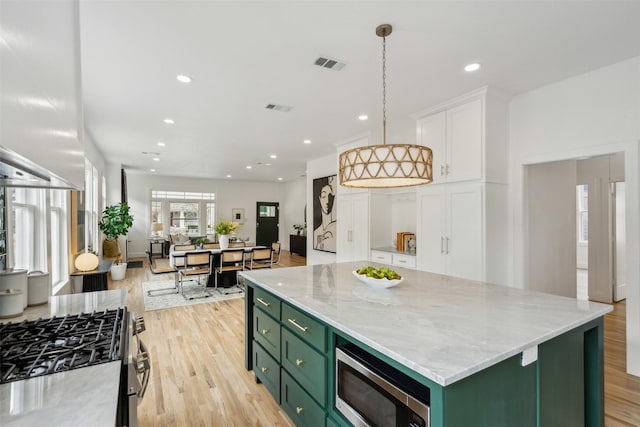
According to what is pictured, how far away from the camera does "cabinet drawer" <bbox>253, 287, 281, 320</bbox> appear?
218cm

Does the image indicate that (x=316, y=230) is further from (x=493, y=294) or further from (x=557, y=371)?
(x=557, y=371)

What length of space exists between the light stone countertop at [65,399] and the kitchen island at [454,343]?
898 mm

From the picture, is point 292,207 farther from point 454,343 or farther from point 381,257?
point 454,343

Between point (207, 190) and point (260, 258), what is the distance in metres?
6.47

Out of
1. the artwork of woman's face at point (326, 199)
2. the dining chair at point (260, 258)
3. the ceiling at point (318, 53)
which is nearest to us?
the ceiling at point (318, 53)

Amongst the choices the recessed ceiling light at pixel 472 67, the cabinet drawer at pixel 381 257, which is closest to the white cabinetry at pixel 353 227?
the cabinet drawer at pixel 381 257

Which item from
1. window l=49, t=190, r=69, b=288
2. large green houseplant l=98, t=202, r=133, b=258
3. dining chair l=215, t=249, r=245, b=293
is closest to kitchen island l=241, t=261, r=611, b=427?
window l=49, t=190, r=69, b=288

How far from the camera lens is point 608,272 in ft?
16.3

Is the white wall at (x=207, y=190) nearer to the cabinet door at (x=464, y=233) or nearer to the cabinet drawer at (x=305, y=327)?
the cabinet door at (x=464, y=233)

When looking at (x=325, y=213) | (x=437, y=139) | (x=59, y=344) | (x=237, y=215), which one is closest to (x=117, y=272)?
(x=325, y=213)

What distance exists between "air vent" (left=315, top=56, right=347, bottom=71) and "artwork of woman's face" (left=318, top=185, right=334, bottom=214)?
149 inches

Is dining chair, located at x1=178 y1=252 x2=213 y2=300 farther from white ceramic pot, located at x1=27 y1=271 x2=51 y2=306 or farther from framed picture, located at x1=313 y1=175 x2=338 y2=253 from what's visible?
white ceramic pot, located at x1=27 y1=271 x2=51 y2=306

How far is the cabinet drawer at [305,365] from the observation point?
1.67 meters

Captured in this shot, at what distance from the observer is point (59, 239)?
3.65m
